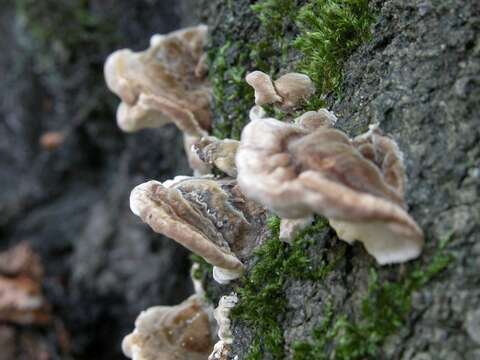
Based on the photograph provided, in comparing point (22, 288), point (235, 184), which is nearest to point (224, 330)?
point (235, 184)

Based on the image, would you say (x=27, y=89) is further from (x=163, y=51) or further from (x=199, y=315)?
(x=199, y=315)

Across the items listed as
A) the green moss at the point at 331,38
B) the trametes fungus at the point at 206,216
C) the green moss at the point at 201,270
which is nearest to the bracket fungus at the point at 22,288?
the green moss at the point at 201,270

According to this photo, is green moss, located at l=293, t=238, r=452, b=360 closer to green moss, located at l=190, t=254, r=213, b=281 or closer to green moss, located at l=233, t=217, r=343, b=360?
green moss, located at l=233, t=217, r=343, b=360

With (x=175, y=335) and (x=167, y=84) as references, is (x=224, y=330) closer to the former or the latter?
(x=175, y=335)

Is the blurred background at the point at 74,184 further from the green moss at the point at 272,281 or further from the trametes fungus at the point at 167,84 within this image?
the green moss at the point at 272,281

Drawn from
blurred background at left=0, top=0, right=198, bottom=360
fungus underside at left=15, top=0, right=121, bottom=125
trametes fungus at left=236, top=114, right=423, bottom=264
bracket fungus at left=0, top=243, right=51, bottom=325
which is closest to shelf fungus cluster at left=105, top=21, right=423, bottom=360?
trametes fungus at left=236, top=114, right=423, bottom=264

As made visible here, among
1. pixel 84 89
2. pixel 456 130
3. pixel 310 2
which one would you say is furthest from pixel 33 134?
pixel 456 130
